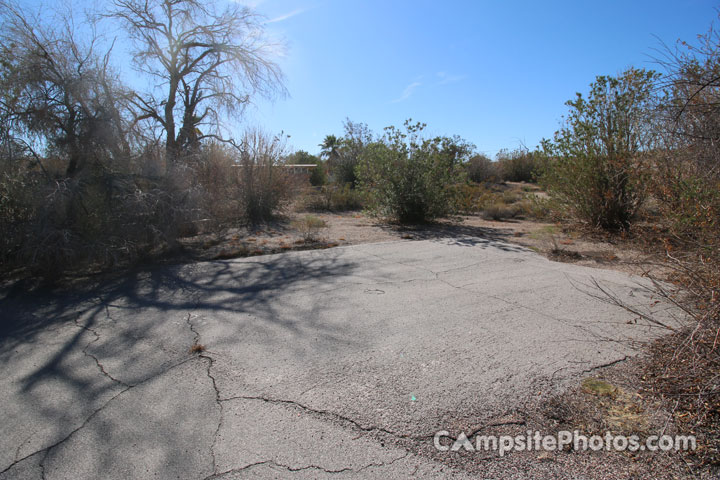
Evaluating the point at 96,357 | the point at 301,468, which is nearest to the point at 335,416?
the point at 301,468

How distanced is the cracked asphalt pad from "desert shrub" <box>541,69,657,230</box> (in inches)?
176

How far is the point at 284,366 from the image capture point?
12.3 feet

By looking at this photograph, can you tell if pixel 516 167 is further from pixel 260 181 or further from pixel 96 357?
pixel 96 357

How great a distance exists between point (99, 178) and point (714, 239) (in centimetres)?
867

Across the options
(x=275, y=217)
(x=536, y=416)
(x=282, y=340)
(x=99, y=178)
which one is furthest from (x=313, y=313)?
(x=275, y=217)

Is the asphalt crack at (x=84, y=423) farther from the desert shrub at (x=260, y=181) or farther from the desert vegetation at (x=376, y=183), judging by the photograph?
the desert shrub at (x=260, y=181)

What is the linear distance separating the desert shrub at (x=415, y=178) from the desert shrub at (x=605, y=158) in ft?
10.4

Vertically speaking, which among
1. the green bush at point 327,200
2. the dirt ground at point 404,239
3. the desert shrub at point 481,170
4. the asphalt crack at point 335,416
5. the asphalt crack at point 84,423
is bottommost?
the asphalt crack at point 84,423

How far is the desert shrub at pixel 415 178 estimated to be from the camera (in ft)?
41.6

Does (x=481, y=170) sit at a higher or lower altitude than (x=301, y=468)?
higher

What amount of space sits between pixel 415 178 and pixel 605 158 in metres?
5.00

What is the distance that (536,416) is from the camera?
2.89m

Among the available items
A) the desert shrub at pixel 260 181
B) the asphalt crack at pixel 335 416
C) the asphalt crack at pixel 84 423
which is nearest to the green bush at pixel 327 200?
the desert shrub at pixel 260 181

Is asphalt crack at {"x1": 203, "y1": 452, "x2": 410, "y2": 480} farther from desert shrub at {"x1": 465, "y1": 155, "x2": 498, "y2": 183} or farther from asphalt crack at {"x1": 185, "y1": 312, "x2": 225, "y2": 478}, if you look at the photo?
desert shrub at {"x1": 465, "y1": 155, "x2": 498, "y2": 183}
